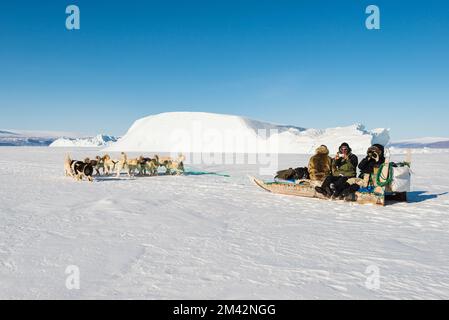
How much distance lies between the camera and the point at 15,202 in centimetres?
804

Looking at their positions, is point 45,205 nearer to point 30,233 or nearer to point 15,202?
point 15,202

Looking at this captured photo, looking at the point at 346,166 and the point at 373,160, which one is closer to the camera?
the point at 373,160

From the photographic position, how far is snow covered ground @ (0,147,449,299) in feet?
11.2

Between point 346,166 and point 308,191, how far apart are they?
1182mm

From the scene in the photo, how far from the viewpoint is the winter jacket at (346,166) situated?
898 cm

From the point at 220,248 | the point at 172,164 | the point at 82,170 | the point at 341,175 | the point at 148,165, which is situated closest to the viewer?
the point at 220,248

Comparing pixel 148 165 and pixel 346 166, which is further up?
pixel 346 166

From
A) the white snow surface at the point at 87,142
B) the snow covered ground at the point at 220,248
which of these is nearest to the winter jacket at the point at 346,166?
the snow covered ground at the point at 220,248

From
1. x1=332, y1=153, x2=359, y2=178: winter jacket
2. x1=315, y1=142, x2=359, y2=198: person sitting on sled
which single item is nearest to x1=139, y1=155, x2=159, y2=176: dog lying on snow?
x1=315, y1=142, x2=359, y2=198: person sitting on sled

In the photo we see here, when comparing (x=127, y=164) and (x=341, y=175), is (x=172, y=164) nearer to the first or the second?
(x=127, y=164)

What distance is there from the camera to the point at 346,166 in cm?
902

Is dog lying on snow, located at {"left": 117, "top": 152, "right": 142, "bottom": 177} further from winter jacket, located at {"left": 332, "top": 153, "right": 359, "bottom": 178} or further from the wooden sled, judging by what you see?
winter jacket, located at {"left": 332, "top": 153, "right": 359, "bottom": 178}

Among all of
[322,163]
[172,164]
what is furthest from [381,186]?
[172,164]

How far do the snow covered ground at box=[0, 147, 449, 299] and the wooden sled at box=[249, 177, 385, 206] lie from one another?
345mm
